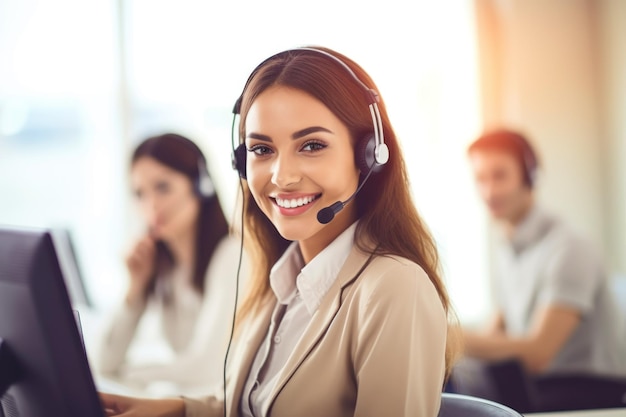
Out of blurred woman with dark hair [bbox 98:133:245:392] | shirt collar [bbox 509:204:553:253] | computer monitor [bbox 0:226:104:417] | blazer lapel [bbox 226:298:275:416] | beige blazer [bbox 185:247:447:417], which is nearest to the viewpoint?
computer monitor [bbox 0:226:104:417]

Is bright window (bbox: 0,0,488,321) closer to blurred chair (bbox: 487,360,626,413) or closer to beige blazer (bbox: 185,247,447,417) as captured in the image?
blurred chair (bbox: 487,360,626,413)

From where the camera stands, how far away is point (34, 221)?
3424mm

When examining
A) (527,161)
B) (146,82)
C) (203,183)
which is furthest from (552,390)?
(146,82)

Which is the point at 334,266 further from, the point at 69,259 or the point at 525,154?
the point at 525,154

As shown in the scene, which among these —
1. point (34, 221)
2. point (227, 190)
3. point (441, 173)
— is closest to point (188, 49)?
point (227, 190)

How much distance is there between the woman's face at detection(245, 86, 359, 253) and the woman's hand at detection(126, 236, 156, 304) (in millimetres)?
1318

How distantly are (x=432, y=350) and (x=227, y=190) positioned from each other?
2.57m

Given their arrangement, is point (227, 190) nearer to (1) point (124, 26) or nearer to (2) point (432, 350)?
(1) point (124, 26)

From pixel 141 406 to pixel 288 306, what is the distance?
1.04 ft

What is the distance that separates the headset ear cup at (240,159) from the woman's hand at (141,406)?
43cm

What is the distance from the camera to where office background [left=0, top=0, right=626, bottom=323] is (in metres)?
3.35

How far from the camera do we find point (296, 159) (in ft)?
3.43

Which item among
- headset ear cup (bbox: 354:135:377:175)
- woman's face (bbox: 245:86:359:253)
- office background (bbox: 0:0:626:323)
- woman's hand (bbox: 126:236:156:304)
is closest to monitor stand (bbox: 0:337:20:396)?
woman's face (bbox: 245:86:359:253)

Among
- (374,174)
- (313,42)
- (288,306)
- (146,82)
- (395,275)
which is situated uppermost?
(313,42)
